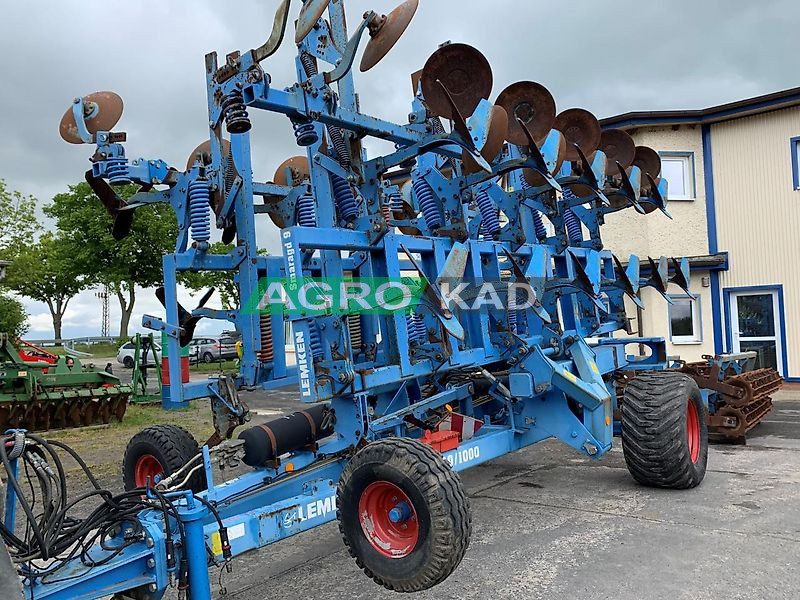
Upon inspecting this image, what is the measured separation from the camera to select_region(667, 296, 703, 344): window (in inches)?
634

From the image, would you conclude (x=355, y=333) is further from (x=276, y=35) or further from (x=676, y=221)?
(x=676, y=221)

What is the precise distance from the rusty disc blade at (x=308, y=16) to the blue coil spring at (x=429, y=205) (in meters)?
2.02

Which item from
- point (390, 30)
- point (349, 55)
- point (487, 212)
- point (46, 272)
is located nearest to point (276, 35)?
point (349, 55)

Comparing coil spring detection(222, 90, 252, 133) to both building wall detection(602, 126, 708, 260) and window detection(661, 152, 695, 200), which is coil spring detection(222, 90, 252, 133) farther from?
window detection(661, 152, 695, 200)

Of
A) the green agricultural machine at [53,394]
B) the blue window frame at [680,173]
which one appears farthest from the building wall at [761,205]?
the green agricultural machine at [53,394]

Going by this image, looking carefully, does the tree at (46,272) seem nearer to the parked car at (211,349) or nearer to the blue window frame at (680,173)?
the parked car at (211,349)

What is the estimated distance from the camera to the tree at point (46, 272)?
34.8m

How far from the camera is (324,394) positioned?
4605mm

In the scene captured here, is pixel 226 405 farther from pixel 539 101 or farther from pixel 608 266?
pixel 608 266

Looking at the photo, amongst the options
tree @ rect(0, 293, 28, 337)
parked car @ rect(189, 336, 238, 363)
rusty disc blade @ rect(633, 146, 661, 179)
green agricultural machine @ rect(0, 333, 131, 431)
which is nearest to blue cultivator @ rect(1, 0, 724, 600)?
rusty disc blade @ rect(633, 146, 661, 179)

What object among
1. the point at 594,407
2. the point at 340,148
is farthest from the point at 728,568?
the point at 340,148

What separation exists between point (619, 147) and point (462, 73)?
418 centimetres

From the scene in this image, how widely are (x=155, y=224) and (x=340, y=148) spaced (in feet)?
102

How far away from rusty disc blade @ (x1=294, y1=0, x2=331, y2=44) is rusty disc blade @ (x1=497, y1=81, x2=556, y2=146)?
94.4 inches
